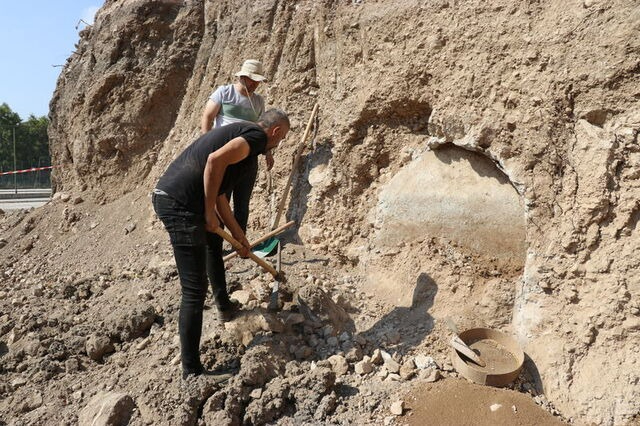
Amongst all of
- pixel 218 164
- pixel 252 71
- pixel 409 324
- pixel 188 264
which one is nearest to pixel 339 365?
pixel 409 324

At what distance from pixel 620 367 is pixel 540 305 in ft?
1.84

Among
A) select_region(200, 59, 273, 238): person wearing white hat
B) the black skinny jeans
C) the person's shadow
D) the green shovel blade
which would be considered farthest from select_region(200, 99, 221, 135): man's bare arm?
the person's shadow

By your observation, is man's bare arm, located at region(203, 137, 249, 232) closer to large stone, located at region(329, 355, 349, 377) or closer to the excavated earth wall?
large stone, located at region(329, 355, 349, 377)

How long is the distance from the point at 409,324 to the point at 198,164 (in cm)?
192

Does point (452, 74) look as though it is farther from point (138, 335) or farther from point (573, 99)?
point (138, 335)

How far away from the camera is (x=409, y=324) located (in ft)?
11.3

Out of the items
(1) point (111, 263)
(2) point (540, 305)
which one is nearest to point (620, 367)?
(2) point (540, 305)

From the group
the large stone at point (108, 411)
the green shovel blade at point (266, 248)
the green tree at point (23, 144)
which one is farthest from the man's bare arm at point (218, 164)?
the green tree at point (23, 144)

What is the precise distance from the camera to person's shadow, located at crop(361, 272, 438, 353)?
3.30m

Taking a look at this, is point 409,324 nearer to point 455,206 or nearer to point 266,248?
point 455,206

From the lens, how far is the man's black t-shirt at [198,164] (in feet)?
8.77

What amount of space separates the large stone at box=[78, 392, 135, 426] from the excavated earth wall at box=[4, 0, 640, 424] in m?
1.99

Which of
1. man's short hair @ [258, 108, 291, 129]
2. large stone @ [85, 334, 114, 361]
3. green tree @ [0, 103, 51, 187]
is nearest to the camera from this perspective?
man's short hair @ [258, 108, 291, 129]

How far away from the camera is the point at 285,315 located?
132 inches
